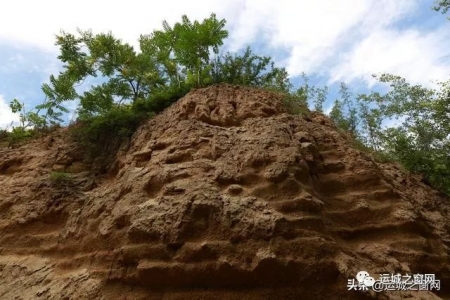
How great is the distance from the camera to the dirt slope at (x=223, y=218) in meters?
4.14

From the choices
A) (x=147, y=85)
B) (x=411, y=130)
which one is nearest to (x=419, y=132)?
(x=411, y=130)

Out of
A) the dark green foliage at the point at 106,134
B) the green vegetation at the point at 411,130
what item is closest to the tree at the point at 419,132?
the green vegetation at the point at 411,130

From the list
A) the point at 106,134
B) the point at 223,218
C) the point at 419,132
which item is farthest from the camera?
the point at 419,132

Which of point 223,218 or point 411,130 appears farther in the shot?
point 411,130

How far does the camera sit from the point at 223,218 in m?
4.47

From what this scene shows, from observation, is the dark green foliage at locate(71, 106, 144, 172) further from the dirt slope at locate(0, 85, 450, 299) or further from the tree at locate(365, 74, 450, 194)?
the tree at locate(365, 74, 450, 194)

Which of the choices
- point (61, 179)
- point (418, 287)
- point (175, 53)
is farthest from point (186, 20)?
point (418, 287)

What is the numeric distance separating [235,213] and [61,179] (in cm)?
413

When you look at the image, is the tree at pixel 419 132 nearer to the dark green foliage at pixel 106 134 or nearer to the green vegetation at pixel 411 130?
the green vegetation at pixel 411 130

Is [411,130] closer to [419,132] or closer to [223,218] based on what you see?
[419,132]

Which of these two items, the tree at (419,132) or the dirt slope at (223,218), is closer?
the dirt slope at (223,218)

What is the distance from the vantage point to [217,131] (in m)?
6.08

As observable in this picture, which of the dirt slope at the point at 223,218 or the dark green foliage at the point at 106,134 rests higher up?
the dark green foliage at the point at 106,134

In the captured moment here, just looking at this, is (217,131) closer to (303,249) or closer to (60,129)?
(303,249)
